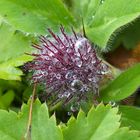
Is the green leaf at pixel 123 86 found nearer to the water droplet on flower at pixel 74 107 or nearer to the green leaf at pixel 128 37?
the water droplet on flower at pixel 74 107

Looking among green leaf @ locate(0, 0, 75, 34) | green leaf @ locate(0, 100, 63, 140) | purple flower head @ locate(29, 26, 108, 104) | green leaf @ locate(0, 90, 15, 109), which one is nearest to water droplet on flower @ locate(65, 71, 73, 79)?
purple flower head @ locate(29, 26, 108, 104)

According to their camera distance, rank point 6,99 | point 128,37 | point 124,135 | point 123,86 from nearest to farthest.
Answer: point 124,135, point 123,86, point 6,99, point 128,37

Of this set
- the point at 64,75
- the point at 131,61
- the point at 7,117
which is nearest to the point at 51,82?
the point at 64,75

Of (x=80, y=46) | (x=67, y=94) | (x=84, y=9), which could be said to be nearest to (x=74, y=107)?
(x=67, y=94)

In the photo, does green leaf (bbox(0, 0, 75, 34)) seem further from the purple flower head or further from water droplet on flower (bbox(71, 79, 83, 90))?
water droplet on flower (bbox(71, 79, 83, 90))

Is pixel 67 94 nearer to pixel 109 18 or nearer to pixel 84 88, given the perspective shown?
pixel 84 88

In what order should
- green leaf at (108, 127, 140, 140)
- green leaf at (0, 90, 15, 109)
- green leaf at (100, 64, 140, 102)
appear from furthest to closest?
green leaf at (0, 90, 15, 109) < green leaf at (100, 64, 140, 102) < green leaf at (108, 127, 140, 140)

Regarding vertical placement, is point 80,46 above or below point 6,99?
above
